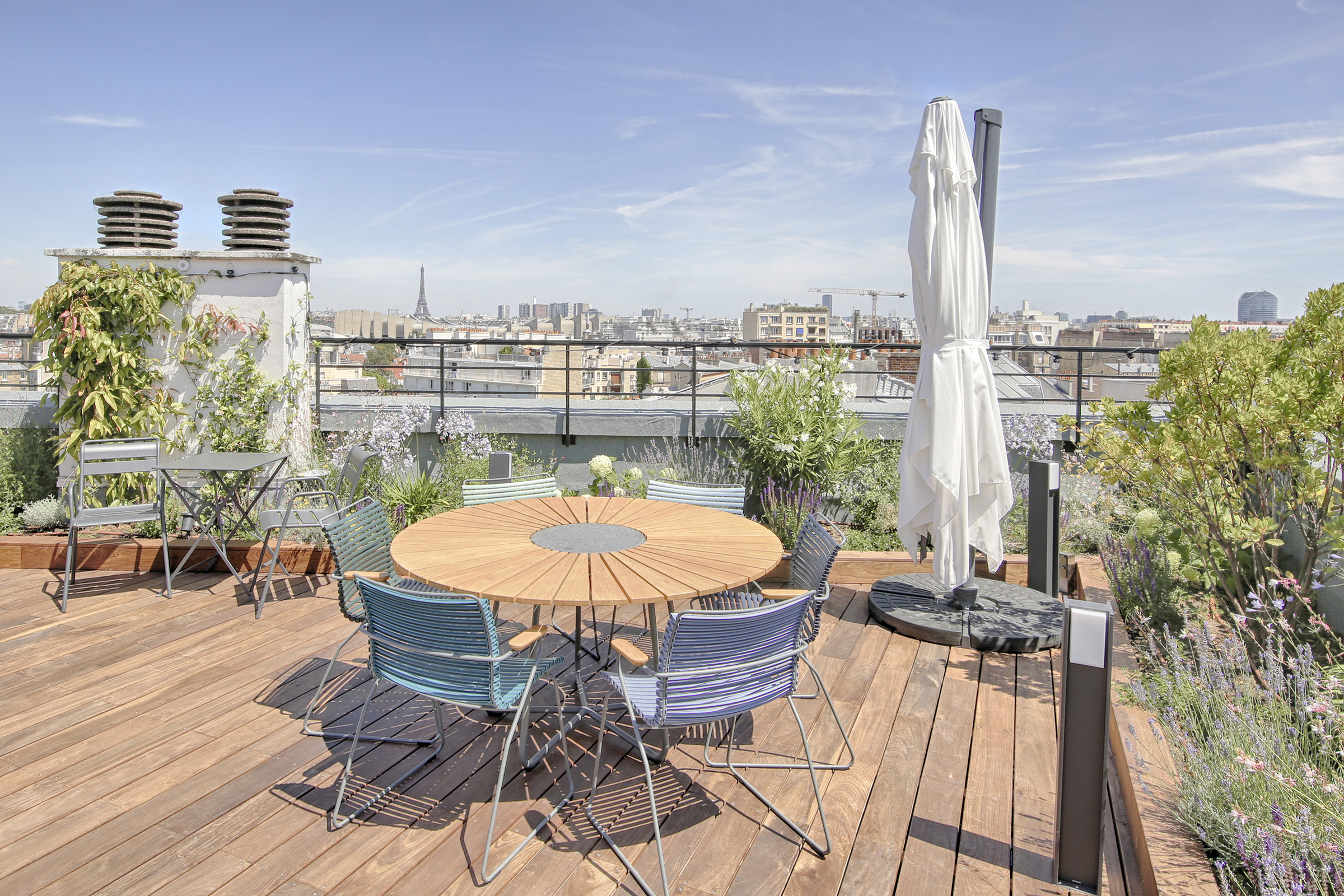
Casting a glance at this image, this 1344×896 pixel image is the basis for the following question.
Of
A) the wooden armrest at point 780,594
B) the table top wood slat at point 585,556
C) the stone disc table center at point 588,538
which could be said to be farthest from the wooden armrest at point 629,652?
the wooden armrest at point 780,594

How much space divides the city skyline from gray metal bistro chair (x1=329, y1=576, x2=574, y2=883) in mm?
2451

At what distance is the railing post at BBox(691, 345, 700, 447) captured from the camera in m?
5.95

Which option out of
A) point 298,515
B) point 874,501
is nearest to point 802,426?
point 874,501

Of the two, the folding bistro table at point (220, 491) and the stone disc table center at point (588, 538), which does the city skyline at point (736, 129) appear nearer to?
the folding bistro table at point (220, 491)

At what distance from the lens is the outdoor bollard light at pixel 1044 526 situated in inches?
152

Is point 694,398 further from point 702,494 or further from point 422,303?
point 422,303

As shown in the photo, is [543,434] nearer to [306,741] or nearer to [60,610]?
[60,610]

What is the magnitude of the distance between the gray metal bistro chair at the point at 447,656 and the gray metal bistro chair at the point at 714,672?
0.91 feet

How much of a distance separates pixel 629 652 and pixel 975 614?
239 cm

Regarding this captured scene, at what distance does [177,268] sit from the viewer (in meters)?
5.50

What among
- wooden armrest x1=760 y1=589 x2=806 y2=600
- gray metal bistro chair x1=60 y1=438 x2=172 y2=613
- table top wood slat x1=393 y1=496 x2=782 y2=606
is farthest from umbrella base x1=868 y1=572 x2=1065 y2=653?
gray metal bistro chair x1=60 y1=438 x2=172 y2=613

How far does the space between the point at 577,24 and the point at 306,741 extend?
31.5ft

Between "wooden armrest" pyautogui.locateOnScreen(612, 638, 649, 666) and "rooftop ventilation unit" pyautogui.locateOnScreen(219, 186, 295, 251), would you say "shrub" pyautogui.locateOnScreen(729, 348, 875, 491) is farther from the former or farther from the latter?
"rooftop ventilation unit" pyautogui.locateOnScreen(219, 186, 295, 251)

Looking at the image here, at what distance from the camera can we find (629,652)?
2.15 metres
